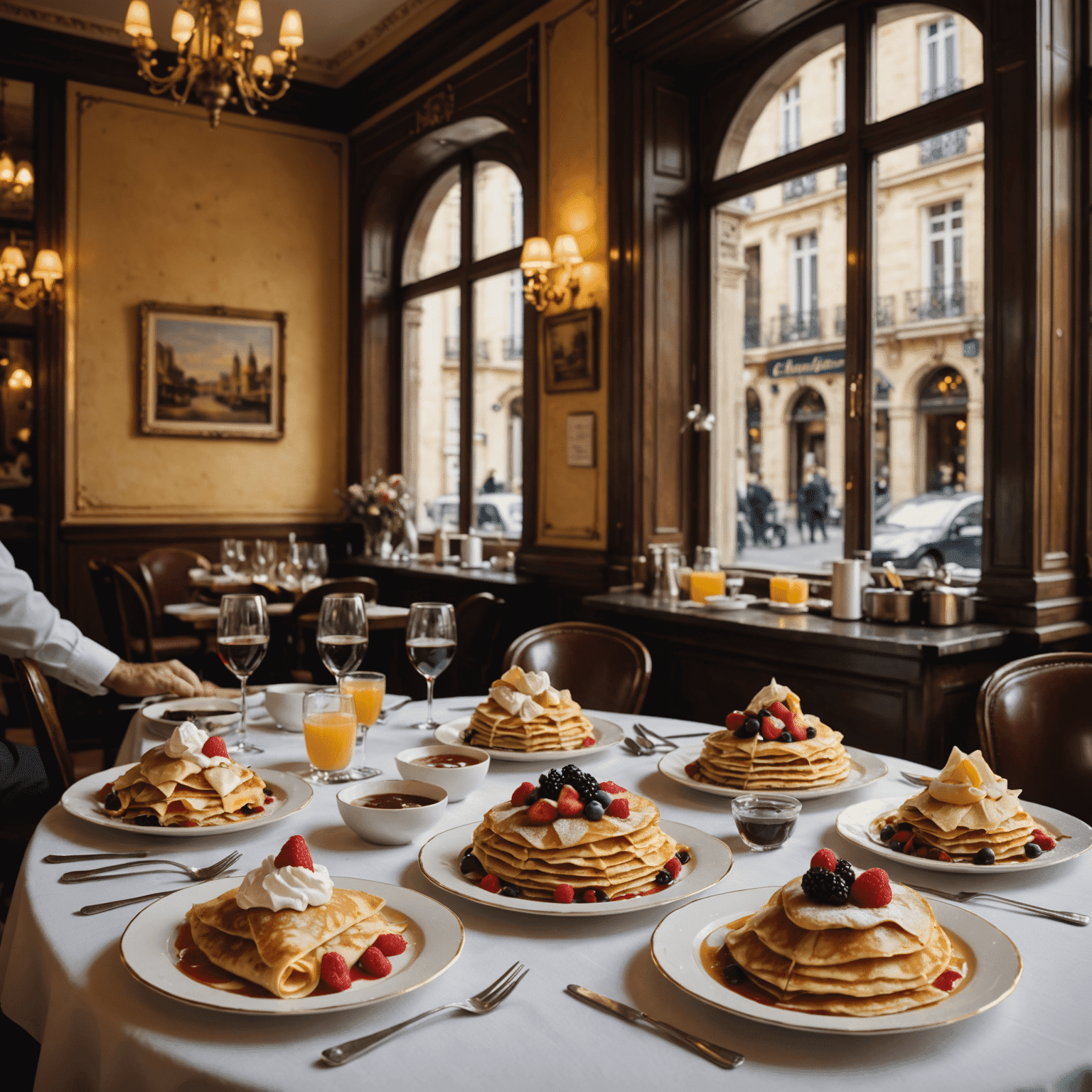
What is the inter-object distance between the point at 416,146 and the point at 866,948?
5.96m

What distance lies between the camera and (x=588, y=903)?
102cm

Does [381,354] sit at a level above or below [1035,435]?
above

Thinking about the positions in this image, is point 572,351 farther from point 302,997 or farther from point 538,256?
point 302,997

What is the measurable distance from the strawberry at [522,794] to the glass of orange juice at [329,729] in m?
0.43

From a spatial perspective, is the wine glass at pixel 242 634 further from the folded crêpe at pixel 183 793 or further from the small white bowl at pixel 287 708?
the folded crêpe at pixel 183 793

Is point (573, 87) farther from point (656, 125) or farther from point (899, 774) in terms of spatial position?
point (899, 774)

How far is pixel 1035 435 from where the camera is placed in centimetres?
294

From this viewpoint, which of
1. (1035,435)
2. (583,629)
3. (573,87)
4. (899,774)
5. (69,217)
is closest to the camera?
(899,774)

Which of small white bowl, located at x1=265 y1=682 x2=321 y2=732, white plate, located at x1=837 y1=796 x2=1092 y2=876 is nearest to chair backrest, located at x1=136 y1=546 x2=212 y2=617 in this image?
small white bowl, located at x1=265 y1=682 x2=321 y2=732

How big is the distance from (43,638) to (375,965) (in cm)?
156

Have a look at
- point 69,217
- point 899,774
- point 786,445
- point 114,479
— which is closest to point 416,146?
point 69,217

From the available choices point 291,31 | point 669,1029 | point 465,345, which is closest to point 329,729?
point 669,1029

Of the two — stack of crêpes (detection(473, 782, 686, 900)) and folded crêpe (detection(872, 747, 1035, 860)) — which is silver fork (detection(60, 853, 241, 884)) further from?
folded crêpe (detection(872, 747, 1035, 860))

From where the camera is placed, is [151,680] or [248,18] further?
[248,18]
